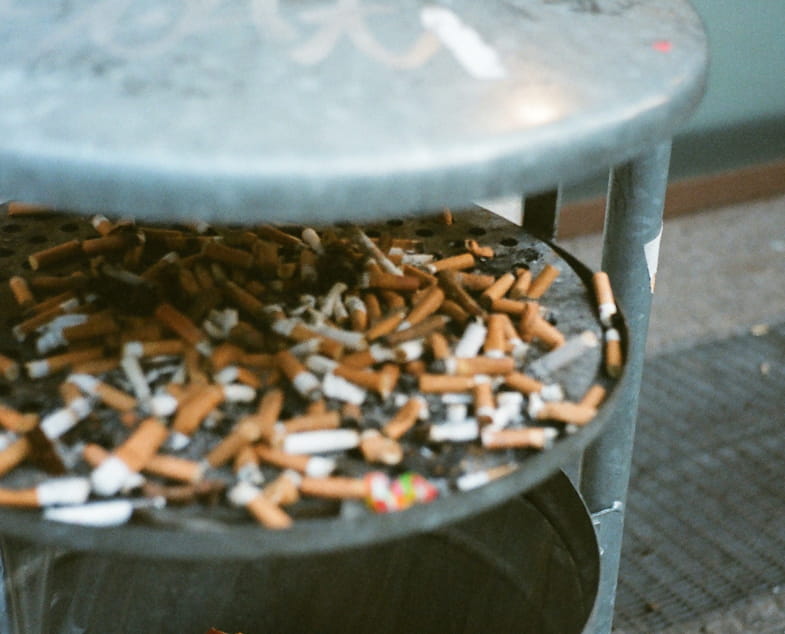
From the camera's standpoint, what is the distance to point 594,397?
0.61 metres

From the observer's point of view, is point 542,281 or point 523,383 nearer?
point 523,383

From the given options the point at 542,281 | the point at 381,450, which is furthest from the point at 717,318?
the point at 381,450

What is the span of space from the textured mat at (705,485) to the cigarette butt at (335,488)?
800 millimetres

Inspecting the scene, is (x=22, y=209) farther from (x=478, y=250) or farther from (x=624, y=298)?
(x=624, y=298)

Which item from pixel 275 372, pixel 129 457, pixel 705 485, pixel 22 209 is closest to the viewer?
pixel 129 457

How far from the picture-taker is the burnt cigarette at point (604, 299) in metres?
0.71

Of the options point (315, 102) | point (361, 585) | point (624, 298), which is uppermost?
point (315, 102)

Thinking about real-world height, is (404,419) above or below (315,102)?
below

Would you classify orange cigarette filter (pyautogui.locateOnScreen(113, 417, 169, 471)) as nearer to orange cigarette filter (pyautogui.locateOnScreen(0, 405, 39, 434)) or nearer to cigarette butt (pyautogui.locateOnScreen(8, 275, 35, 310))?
orange cigarette filter (pyautogui.locateOnScreen(0, 405, 39, 434))

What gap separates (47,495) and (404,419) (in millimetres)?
211

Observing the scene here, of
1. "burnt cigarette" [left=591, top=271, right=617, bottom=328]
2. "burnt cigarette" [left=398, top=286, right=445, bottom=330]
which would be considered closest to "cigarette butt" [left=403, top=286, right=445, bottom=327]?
"burnt cigarette" [left=398, top=286, right=445, bottom=330]

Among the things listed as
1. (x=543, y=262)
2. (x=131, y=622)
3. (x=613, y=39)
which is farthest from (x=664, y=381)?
(x=613, y=39)

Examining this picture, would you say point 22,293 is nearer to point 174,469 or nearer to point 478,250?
point 174,469

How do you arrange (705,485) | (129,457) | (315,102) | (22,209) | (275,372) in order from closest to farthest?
(315,102) → (129,457) → (275,372) → (22,209) → (705,485)
